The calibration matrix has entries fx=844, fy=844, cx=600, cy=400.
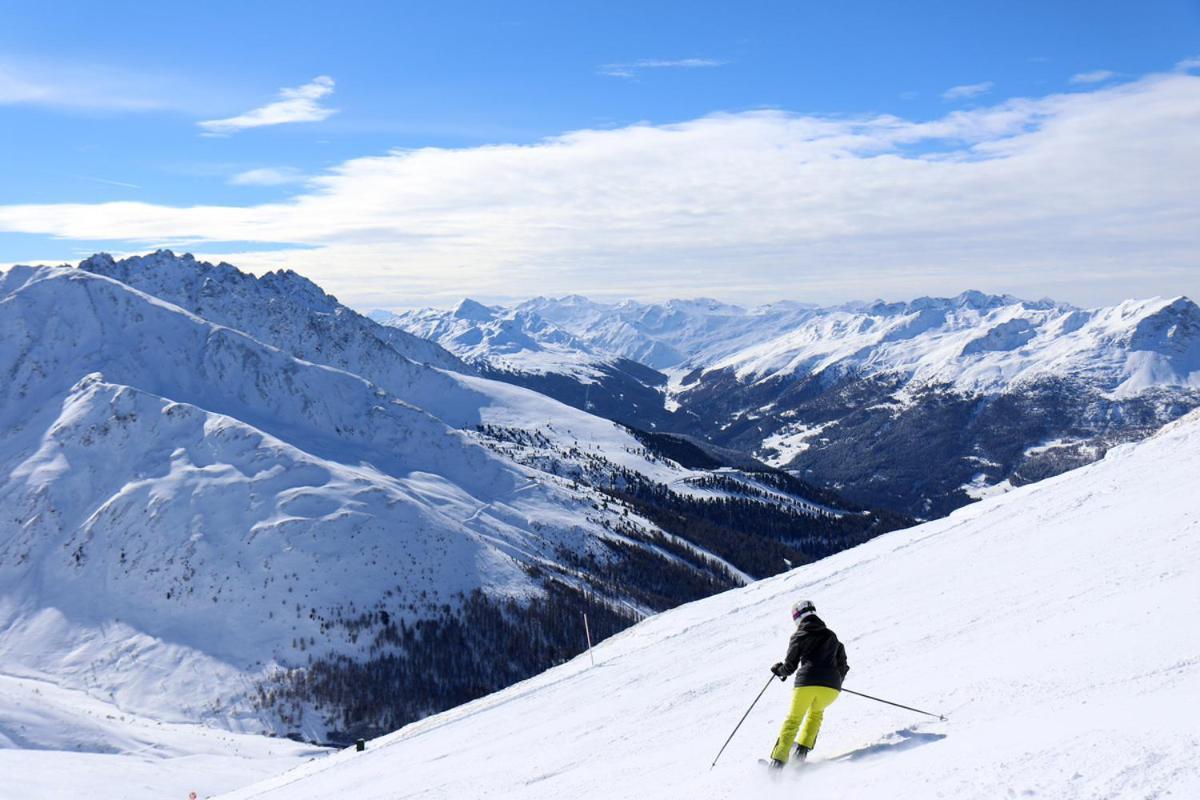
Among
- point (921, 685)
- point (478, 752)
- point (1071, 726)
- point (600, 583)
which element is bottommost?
point (600, 583)

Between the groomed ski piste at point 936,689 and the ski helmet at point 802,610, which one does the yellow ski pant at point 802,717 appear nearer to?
the groomed ski piste at point 936,689

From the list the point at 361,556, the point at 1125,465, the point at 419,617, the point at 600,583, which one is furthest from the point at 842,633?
the point at 600,583

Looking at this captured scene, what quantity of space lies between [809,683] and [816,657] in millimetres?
481

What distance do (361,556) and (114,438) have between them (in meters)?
75.1

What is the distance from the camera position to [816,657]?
1495 centimetres

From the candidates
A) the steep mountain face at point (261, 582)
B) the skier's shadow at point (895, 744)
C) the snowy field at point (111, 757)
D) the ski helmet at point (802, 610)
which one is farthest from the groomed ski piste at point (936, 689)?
the steep mountain face at point (261, 582)

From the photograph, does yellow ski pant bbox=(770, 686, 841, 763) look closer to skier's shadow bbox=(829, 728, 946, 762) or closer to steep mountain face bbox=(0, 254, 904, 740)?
skier's shadow bbox=(829, 728, 946, 762)

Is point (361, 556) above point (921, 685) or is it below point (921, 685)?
below

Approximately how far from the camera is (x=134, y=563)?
15638 cm

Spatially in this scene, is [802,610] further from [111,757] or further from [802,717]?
[111,757]

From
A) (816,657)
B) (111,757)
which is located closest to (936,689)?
(816,657)

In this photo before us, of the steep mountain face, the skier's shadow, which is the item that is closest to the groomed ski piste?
the skier's shadow

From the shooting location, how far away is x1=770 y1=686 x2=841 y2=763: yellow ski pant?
14.7 meters

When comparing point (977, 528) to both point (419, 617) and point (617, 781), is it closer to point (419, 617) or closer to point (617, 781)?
point (617, 781)
